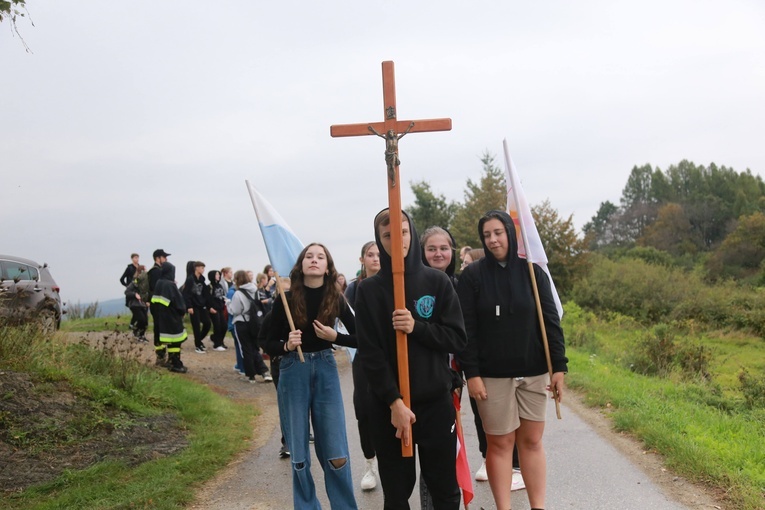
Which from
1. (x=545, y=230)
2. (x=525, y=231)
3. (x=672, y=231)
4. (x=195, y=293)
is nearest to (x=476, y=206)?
(x=545, y=230)

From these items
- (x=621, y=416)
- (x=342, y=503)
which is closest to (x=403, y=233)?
(x=342, y=503)

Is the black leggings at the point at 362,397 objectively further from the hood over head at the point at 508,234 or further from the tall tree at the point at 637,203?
the tall tree at the point at 637,203

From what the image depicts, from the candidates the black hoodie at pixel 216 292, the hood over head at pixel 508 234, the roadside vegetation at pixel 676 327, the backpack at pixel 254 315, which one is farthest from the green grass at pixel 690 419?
the black hoodie at pixel 216 292

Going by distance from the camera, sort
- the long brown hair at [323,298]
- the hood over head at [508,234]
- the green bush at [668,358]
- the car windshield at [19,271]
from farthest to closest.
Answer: the car windshield at [19,271] < the green bush at [668,358] < the long brown hair at [323,298] < the hood over head at [508,234]

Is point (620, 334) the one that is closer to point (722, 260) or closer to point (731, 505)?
point (731, 505)

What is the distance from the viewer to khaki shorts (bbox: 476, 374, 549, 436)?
4434 millimetres

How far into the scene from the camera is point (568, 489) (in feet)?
18.1

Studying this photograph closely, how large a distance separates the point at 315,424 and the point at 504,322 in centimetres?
153

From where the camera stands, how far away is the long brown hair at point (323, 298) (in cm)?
484

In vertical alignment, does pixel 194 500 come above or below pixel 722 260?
below

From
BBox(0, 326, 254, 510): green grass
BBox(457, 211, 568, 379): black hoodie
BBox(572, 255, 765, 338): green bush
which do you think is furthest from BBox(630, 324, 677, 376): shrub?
BBox(572, 255, 765, 338): green bush

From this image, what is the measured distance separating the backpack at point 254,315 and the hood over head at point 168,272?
1755 mm

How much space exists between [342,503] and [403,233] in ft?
6.86

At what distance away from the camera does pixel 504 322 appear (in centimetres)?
446
